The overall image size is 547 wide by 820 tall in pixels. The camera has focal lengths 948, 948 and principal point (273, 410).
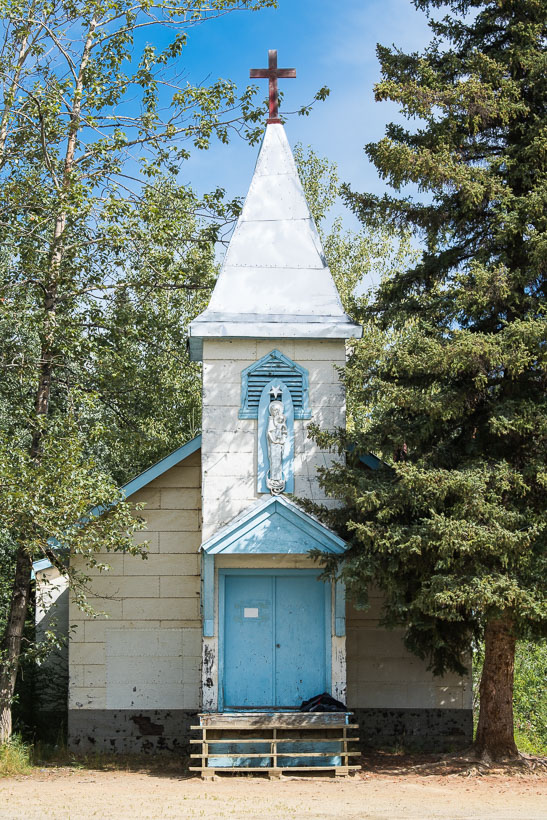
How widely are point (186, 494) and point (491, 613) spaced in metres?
5.36

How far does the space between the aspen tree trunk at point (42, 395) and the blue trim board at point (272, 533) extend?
3.00 meters

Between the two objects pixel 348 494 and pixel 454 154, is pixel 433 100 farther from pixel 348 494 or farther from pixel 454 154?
pixel 348 494

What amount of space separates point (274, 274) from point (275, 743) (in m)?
6.49

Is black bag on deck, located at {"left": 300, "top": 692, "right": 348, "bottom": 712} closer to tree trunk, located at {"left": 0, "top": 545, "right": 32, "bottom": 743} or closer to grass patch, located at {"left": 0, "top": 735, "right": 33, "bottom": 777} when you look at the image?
grass patch, located at {"left": 0, "top": 735, "right": 33, "bottom": 777}

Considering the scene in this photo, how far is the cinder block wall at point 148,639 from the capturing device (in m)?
14.0

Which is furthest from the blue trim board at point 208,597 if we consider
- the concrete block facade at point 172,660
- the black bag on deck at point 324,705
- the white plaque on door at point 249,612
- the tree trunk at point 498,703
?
the tree trunk at point 498,703

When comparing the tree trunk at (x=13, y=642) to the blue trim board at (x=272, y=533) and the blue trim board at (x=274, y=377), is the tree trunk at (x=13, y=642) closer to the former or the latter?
the blue trim board at (x=272, y=533)

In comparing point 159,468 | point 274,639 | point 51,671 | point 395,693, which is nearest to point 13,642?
point 51,671

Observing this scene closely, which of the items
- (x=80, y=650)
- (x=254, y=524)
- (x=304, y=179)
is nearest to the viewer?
(x=254, y=524)

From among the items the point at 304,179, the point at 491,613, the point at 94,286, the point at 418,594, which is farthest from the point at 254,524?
the point at 304,179

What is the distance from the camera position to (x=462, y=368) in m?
11.3

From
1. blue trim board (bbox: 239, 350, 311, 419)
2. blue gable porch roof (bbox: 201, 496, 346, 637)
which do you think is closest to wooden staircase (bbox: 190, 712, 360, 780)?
blue gable porch roof (bbox: 201, 496, 346, 637)

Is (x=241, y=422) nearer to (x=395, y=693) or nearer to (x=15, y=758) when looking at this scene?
(x=395, y=693)

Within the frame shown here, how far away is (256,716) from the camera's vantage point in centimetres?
1209
